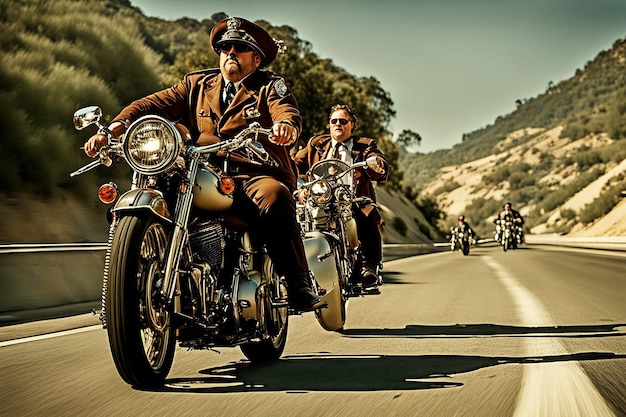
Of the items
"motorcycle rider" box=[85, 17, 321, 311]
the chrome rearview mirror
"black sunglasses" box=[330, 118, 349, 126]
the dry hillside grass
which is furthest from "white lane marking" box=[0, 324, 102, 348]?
the dry hillside grass

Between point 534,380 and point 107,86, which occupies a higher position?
point 107,86

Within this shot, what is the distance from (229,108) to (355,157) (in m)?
4.37

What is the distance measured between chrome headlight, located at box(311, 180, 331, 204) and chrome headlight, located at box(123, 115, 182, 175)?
4141 millimetres

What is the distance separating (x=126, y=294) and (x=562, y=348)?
394 cm

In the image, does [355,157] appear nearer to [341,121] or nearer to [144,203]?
[341,121]

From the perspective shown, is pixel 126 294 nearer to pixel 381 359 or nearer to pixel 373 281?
pixel 381 359

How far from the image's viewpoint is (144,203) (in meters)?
5.55

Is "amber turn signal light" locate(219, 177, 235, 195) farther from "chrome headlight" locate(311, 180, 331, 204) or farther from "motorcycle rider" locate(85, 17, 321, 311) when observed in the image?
"chrome headlight" locate(311, 180, 331, 204)

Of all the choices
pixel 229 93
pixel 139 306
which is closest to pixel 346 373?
pixel 139 306

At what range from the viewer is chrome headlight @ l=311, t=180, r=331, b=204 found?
9.69 m

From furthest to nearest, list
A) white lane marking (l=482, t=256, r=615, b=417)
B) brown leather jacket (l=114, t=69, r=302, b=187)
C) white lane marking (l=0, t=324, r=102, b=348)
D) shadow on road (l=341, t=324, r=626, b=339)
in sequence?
shadow on road (l=341, t=324, r=626, b=339) → white lane marking (l=0, t=324, r=102, b=348) → brown leather jacket (l=114, t=69, r=302, b=187) → white lane marking (l=482, t=256, r=615, b=417)

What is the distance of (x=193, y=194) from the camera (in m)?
5.90

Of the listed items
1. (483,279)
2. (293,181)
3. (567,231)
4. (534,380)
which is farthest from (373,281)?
(567,231)

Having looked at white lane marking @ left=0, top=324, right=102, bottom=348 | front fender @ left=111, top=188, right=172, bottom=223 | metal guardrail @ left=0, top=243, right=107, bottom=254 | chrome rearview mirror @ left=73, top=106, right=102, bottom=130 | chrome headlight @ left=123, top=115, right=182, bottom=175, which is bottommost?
white lane marking @ left=0, top=324, right=102, bottom=348
